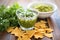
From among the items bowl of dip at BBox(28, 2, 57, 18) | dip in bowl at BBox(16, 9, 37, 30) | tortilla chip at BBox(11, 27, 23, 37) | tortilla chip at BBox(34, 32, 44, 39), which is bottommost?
tortilla chip at BBox(34, 32, 44, 39)

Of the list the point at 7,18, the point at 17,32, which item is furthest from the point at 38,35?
the point at 7,18

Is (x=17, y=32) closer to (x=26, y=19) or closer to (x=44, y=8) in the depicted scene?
(x=26, y=19)

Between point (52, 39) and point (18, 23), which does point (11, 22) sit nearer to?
point (18, 23)

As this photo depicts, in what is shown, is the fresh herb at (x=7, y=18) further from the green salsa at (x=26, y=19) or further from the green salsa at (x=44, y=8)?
the green salsa at (x=44, y=8)

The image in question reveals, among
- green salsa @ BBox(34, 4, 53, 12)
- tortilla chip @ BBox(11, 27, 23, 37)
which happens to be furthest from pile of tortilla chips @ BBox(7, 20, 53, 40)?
green salsa @ BBox(34, 4, 53, 12)

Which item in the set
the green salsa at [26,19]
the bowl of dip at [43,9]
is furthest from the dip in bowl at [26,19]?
the bowl of dip at [43,9]

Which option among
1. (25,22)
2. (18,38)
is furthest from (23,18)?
(18,38)

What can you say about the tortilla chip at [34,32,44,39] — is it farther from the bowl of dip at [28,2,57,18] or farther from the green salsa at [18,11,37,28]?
the bowl of dip at [28,2,57,18]
